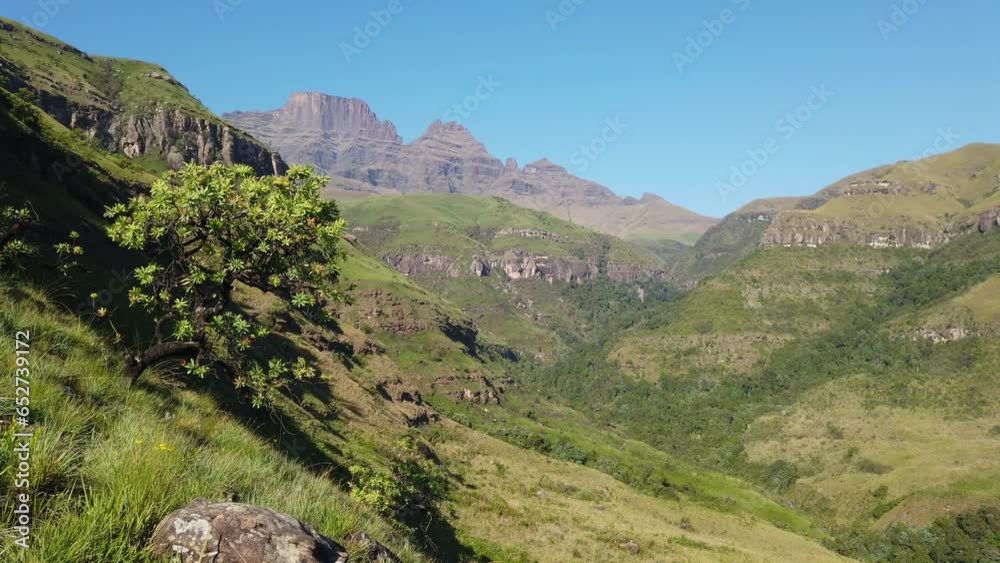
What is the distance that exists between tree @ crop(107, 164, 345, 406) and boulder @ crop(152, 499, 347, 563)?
279 inches

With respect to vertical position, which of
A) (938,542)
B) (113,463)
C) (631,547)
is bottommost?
(938,542)

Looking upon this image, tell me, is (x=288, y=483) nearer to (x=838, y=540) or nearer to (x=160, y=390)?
(x=160, y=390)

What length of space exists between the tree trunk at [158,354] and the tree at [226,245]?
0.02 meters

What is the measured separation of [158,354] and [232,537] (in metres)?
8.28

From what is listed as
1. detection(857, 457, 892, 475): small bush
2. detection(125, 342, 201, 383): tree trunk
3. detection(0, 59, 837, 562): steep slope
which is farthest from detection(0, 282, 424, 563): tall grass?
detection(857, 457, 892, 475): small bush

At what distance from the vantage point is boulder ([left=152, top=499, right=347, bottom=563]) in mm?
4922

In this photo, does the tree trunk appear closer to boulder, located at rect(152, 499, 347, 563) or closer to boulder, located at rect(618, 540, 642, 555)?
boulder, located at rect(152, 499, 347, 563)

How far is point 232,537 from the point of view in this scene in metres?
5.07

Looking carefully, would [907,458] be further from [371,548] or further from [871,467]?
[371,548]

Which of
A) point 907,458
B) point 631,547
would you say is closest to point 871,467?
point 907,458

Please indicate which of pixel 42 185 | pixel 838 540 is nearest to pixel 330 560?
pixel 42 185

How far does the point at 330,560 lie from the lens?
5523 mm

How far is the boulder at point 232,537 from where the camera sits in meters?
4.92

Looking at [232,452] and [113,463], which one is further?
[232,452]
